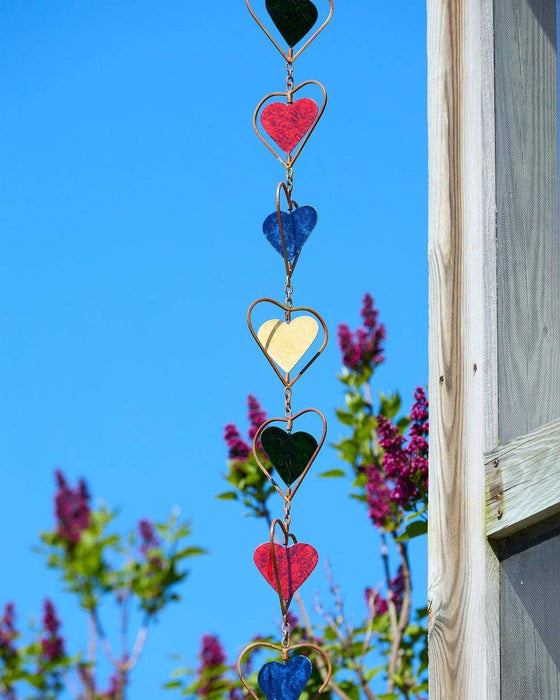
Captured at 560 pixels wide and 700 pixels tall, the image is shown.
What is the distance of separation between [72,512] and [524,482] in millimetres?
2247

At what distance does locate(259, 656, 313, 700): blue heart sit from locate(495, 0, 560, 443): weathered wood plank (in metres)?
0.32

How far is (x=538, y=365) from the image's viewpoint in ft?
3.53

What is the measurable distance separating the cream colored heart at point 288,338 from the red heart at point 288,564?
208mm

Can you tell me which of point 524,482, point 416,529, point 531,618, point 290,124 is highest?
point 290,124

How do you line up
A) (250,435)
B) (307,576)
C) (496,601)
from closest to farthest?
(496,601) → (307,576) → (250,435)

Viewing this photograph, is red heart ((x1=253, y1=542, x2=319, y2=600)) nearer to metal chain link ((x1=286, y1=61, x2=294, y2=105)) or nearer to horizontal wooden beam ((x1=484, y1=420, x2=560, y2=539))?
horizontal wooden beam ((x1=484, y1=420, x2=560, y2=539))

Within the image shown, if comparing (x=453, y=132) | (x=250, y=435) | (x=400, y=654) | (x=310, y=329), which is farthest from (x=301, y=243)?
(x=400, y=654)

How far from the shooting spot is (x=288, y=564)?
1104mm

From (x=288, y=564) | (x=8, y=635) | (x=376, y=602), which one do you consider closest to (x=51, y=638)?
(x=8, y=635)

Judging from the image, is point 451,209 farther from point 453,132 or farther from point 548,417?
point 548,417

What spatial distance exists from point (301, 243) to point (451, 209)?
198 millimetres

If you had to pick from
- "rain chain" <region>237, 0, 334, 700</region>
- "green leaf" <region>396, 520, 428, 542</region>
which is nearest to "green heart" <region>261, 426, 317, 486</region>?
"rain chain" <region>237, 0, 334, 700</region>

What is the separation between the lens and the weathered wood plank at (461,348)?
1006 millimetres

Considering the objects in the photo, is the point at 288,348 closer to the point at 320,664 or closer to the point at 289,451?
the point at 289,451
